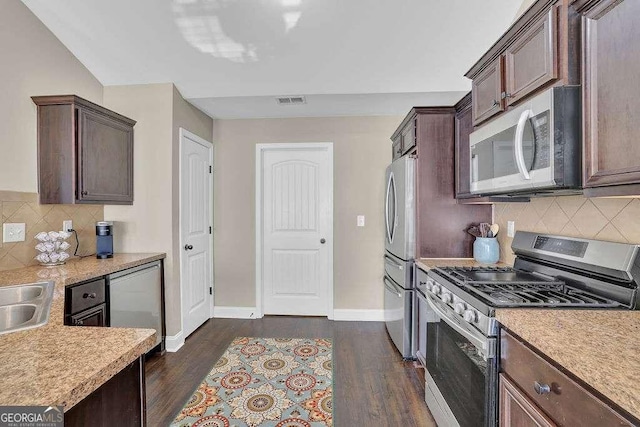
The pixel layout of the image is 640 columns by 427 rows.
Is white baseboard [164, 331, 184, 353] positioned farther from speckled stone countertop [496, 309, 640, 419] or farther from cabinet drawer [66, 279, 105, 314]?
speckled stone countertop [496, 309, 640, 419]

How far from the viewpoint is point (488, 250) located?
2.28 meters

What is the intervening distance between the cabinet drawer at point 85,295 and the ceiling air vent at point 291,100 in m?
2.18

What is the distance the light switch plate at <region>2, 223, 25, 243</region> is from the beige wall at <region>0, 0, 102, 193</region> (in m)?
0.26

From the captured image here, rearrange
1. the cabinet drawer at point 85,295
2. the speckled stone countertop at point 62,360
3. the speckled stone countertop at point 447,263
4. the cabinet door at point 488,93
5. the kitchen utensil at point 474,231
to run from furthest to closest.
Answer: the kitchen utensil at point 474,231 < the speckled stone countertop at point 447,263 < the cabinet drawer at point 85,295 < the cabinet door at point 488,93 < the speckled stone countertop at point 62,360

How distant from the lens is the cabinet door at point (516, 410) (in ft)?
3.17

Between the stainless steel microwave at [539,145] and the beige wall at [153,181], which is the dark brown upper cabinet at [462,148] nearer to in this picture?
the stainless steel microwave at [539,145]

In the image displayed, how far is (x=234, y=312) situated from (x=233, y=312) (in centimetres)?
1

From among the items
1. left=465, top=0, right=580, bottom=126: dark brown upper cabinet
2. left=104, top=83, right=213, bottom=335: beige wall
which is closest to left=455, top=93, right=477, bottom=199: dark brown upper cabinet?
left=465, top=0, right=580, bottom=126: dark brown upper cabinet

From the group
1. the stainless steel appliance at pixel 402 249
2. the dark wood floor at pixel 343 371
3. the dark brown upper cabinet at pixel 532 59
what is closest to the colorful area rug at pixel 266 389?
the dark wood floor at pixel 343 371

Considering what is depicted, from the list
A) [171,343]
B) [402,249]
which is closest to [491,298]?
[402,249]

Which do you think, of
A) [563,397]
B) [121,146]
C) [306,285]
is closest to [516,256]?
[563,397]

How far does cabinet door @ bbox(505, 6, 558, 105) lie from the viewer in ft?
4.10

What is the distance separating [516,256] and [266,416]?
1942mm

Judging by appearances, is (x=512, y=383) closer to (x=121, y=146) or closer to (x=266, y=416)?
(x=266, y=416)
